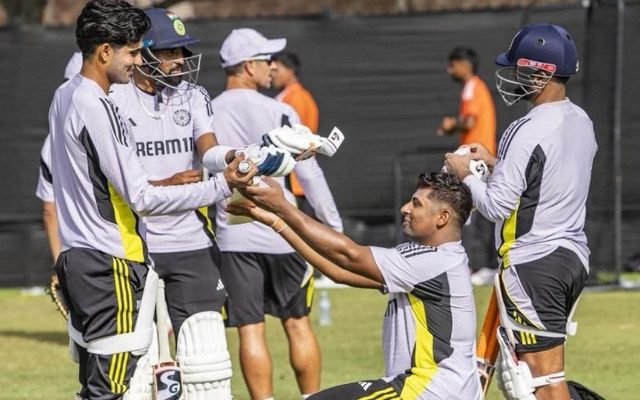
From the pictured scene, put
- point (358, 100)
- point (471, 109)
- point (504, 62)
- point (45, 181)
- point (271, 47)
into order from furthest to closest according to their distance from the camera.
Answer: point (358, 100), point (471, 109), point (45, 181), point (271, 47), point (504, 62)

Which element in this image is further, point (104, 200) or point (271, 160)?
point (104, 200)

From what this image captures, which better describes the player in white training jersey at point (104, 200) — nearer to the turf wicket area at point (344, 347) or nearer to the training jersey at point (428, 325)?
the training jersey at point (428, 325)

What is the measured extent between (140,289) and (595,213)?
8.55 m

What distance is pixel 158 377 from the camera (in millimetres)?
6289

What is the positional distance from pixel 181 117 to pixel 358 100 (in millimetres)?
7862

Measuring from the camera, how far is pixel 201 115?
691 centimetres

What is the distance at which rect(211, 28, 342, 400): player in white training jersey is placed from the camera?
7.93 m

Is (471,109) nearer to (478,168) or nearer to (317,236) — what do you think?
(478,168)

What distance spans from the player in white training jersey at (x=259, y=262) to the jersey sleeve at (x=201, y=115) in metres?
0.98

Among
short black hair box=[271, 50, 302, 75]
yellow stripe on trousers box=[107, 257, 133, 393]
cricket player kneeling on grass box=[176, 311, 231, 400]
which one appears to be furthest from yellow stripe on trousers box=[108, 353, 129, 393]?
short black hair box=[271, 50, 302, 75]

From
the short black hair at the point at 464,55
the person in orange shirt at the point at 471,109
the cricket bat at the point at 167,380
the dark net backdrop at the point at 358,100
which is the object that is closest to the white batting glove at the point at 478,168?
the cricket bat at the point at 167,380

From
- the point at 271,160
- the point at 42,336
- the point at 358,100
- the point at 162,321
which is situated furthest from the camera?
the point at 358,100

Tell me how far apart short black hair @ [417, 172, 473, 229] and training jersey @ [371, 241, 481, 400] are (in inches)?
8.4

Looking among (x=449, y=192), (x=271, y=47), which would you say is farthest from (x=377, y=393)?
(x=271, y=47)
